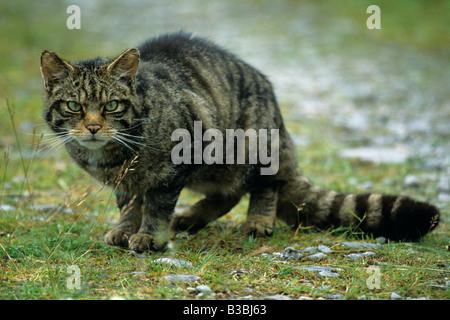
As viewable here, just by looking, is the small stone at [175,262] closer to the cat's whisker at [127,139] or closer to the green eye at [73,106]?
the cat's whisker at [127,139]

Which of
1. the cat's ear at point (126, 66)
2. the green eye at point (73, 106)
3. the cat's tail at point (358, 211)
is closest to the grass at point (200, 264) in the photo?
the cat's tail at point (358, 211)

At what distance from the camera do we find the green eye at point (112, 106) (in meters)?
3.42

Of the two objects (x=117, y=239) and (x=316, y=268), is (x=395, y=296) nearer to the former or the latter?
(x=316, y=268)

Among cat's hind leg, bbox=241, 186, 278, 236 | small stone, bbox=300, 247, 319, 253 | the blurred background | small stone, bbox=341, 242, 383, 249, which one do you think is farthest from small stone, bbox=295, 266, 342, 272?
the blurred background

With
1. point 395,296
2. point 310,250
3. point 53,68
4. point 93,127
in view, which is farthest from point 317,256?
point 53,68

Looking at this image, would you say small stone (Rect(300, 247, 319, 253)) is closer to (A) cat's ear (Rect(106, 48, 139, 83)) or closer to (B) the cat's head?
(B) the cat's head

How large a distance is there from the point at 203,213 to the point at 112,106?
131 centimetres

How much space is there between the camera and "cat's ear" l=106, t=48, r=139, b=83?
136 inches

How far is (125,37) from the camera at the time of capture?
12820 millimetres

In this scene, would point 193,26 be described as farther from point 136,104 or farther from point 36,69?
point 136,104

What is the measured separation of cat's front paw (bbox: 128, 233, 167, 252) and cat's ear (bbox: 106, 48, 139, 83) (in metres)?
1.10

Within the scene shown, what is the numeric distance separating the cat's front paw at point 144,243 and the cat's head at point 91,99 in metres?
0.70

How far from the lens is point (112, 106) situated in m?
3.43
